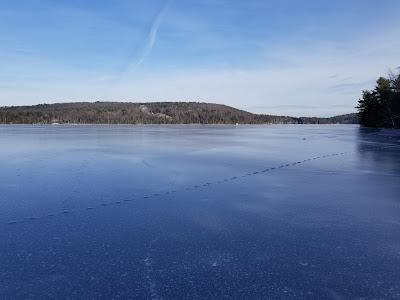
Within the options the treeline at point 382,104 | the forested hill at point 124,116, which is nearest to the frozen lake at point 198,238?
the treeline at point 382,104

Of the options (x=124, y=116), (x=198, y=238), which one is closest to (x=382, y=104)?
(x=198, y=238)

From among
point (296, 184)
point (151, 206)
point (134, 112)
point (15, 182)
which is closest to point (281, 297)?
point (151, 206)

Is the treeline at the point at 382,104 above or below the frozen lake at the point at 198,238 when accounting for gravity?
above

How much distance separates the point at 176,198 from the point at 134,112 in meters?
178

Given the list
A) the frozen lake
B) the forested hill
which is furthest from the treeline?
the forested hill

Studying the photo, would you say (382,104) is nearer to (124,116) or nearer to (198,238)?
(198,238)

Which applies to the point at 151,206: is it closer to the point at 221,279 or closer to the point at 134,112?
the point at 221,279

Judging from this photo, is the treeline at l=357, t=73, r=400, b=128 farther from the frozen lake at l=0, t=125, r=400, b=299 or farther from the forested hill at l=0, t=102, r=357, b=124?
the forested hill at l=0, t=102, r=357, b=124

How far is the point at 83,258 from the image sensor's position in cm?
518

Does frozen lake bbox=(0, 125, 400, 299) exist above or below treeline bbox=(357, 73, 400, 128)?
below

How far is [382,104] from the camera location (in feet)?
184

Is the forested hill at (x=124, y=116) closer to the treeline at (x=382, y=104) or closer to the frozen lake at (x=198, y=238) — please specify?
the treeline at (x=382, y=104)

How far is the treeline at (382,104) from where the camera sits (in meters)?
48.0

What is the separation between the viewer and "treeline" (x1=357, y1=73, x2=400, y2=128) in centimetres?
4797
